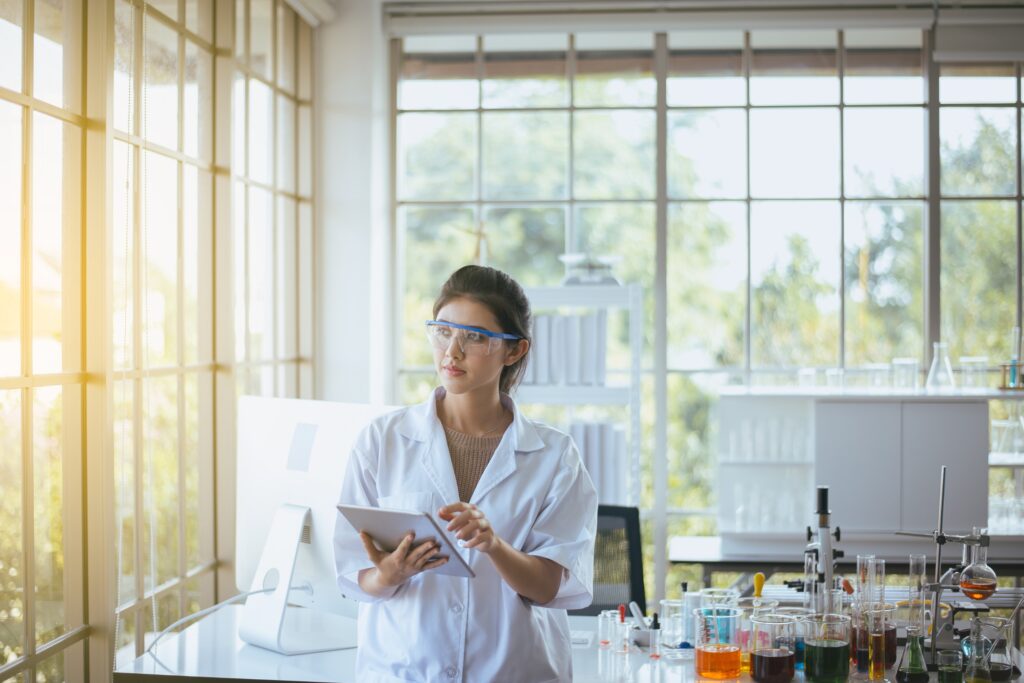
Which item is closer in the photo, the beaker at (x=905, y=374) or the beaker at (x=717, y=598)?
the beaker at (x=717, y=598)

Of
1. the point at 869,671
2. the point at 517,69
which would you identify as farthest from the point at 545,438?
the point at 517,69

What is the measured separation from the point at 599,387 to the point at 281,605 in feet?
7.87

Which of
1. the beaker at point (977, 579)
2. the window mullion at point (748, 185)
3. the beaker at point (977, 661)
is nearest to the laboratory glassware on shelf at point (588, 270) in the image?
the window mullion at point (748, 185)

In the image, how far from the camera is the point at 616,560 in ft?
11.5

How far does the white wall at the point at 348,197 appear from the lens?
4.92 metres

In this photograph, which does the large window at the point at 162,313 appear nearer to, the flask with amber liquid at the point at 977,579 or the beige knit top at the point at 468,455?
the beige knit top at the point at 468,455

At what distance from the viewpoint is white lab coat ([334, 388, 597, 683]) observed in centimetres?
203

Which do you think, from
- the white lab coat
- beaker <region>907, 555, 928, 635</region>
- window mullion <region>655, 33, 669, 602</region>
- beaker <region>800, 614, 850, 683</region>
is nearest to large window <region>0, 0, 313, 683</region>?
the white lab coat

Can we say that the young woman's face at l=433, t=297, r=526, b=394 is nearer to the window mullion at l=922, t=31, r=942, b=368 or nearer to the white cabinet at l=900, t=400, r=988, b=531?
the white cabinet at l=900, t=400, r=988, b=531

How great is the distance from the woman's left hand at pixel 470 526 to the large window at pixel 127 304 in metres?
1.38

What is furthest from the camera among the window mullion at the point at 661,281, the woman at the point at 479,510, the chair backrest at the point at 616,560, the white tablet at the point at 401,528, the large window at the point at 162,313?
the window mullion at the point at 661,281

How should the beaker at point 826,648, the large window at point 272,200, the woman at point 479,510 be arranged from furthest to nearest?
the large window at point 272,200
the beaker at point 826,648
the woman at point 479,510

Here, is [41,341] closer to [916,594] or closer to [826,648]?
[826,648]

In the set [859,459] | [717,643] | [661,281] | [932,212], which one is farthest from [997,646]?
[932,212]
